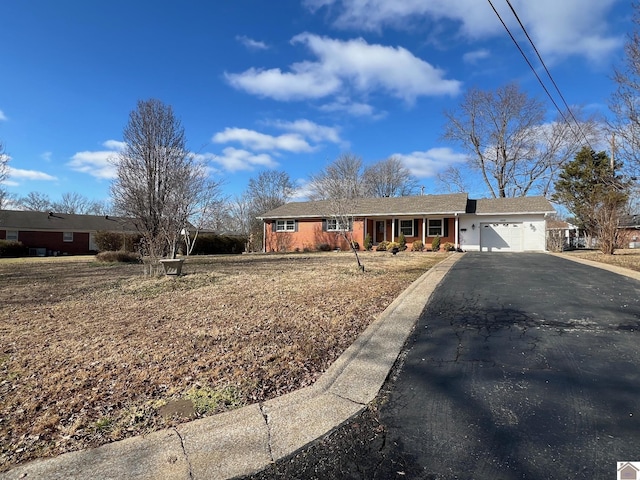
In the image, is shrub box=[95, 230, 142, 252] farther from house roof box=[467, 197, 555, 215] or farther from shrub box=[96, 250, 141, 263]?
house roof box=[467, 197, 555, 215]

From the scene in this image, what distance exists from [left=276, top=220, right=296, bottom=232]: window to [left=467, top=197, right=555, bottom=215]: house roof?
1318 centimetres

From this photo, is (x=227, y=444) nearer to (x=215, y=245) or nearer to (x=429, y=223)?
(x=429, y=223)

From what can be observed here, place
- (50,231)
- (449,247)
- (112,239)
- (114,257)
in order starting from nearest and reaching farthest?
(114,257) → (449,247) → (112,239) → (50,231)

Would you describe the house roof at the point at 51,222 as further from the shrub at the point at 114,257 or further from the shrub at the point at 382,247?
the shrub at the point at 382,247

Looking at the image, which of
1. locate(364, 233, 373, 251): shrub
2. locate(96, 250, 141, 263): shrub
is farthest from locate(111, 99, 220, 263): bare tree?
locate(364, 233, 373, 251): shrub

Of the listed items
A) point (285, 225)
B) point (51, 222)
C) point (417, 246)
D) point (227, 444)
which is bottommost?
point (227, 444)

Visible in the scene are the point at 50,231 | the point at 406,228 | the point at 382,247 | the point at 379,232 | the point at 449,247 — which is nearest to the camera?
the point at 449,247

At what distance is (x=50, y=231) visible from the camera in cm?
3378

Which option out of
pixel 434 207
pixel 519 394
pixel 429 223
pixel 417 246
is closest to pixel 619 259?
pixel 417 246

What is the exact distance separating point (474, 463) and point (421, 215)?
22.6 meters

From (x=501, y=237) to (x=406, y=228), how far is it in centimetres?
601

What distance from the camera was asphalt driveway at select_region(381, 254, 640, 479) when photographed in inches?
84.1

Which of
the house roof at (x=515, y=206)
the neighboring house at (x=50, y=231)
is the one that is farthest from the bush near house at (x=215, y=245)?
the house roof at (x=515, y=206)

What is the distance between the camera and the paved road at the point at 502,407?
2.11 meters
